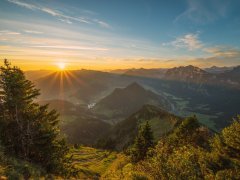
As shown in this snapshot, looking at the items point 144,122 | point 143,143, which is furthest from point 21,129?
point 144,122

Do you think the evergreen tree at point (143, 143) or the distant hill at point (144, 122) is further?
the distant hill at point (144, 122)

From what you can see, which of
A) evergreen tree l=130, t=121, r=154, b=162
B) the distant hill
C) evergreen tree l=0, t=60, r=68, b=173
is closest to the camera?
evergreen tree l=0, t=60, r=68, b=173

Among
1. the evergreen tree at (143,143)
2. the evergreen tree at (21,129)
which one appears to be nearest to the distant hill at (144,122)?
the evergreen tree at (143,143)

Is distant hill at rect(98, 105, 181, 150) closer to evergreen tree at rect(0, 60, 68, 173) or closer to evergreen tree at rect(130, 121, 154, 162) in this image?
evergreen tree at rect(130, 121, 154, 162)

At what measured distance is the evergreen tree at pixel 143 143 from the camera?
6725cm

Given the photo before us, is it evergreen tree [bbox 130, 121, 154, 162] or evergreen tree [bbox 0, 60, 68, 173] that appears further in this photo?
evergreen tree [bbox 130, 121, 154, 162]

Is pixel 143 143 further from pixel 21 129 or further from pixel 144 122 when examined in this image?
pixel 144 122

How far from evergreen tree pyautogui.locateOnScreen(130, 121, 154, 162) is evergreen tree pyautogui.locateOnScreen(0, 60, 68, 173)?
35117 mm

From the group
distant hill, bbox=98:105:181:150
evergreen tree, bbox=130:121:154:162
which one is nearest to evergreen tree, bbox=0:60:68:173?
evergreen tree, bbox=130:121:154:162

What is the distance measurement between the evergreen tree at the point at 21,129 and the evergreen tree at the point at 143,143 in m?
35.1

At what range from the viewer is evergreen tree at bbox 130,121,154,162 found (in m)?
67.2

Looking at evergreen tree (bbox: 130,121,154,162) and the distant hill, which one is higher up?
evergreen tree (bbox: 130,121,154,162)

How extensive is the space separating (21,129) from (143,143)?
1636 inches

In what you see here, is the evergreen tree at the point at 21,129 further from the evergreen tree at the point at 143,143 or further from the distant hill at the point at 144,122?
the distant hill at the point at 144,122
